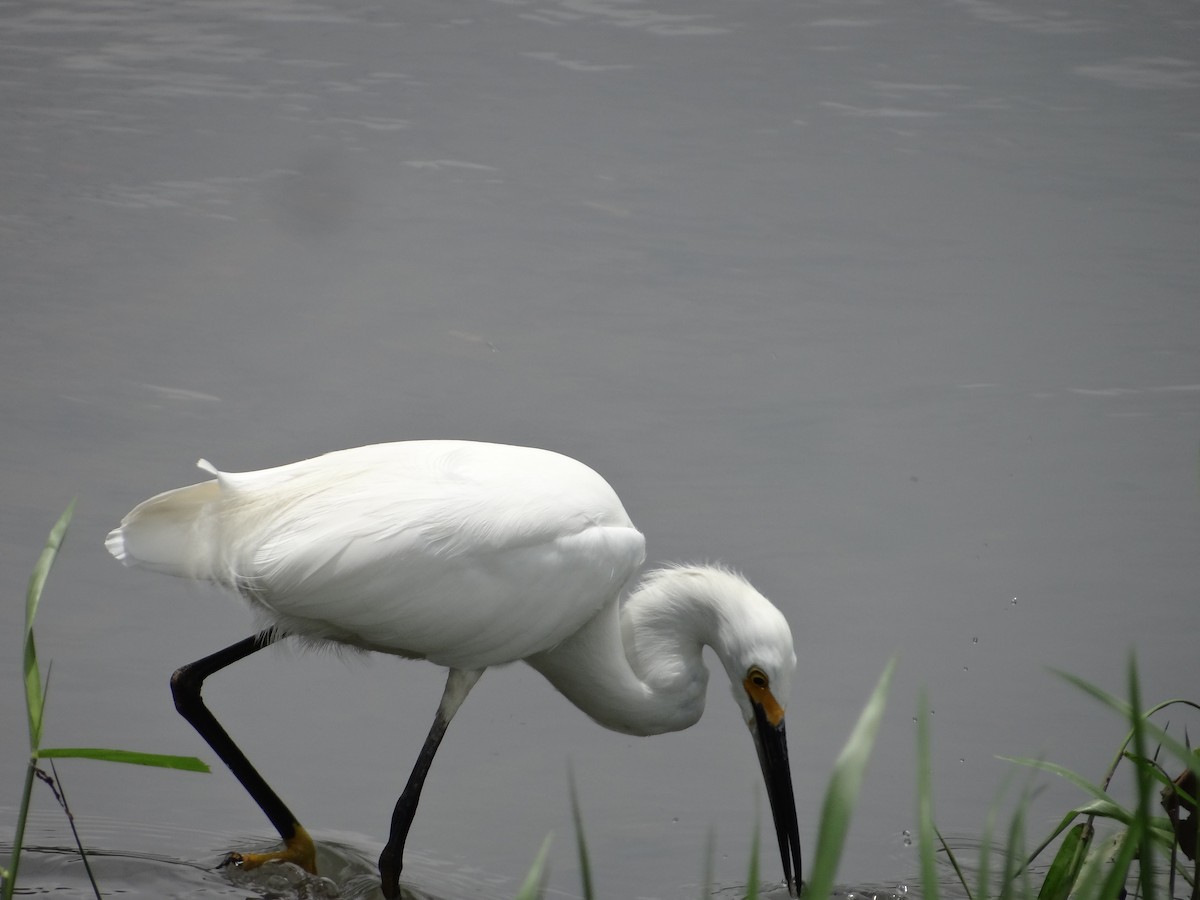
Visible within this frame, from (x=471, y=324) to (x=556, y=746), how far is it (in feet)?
8.23

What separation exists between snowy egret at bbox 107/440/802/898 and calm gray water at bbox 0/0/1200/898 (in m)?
0.36

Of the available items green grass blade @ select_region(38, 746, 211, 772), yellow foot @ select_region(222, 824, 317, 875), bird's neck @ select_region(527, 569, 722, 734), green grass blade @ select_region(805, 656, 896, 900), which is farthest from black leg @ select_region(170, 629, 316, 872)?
green grass blade @ select_region(805, 656, 896, 900)

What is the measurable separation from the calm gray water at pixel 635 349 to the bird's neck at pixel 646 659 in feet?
0.89

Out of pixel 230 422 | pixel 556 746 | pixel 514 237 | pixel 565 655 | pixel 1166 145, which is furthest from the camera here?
pixel 1166 145

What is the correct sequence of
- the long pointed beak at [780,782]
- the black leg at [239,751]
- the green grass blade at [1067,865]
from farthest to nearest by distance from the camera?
1. the long pointed beak at [780,782]
2. the black leg at [239,751]
3. the green grass blade at [1067,865]

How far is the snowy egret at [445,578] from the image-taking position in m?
3.28

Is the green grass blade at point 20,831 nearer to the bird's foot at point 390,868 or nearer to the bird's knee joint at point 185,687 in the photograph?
the bird's foot at point 390,868

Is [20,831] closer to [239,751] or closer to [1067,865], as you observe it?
[1067,865]

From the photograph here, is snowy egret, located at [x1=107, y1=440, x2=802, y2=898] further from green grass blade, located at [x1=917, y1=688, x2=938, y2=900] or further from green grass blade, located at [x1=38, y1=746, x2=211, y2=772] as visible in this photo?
green grass blade, located at [x1=917, y1=688, x2=938, y2=900]

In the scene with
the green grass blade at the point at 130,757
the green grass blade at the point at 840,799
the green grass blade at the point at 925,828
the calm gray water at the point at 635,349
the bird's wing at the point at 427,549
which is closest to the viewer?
the green grass blade at the point at 840,799

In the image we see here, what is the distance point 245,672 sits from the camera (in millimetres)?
4500

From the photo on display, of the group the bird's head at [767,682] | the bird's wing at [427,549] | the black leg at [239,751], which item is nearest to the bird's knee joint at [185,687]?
the black leg at [239,751]

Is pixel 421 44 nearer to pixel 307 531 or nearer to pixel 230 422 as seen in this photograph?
pixel 230 422

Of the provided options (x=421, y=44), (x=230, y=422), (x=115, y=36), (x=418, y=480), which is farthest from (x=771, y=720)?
(x=115, y=36)
